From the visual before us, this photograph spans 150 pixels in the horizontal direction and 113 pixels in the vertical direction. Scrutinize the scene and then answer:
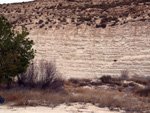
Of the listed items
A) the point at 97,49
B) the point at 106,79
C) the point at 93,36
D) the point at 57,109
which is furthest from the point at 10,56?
the point at 93,36

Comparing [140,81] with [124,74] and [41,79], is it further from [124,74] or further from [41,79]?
[41,79]

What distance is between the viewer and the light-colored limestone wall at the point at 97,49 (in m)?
19.3

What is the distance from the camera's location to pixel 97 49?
826 inches

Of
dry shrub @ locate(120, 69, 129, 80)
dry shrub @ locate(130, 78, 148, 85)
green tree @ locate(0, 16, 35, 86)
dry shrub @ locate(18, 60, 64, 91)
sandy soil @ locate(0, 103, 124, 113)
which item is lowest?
dry shrub @ locate(130, 78, 148, 85)

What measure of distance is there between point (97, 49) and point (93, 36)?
5.93ft

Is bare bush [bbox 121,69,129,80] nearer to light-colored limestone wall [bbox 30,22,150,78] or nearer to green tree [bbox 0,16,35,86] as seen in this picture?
light-colored limestone wall [bbox 30,22,150,78]

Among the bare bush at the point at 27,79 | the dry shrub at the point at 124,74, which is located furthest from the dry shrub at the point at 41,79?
the dry shrub at the point at 124,74

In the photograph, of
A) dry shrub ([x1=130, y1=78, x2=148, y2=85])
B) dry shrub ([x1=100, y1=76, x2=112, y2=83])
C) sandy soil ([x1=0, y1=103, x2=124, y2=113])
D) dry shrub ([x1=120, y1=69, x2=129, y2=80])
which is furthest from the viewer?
dry shrub ([x1=120, y1=69, x2=129, y2=80])

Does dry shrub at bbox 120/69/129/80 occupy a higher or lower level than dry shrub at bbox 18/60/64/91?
lower

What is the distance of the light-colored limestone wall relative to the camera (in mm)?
19328

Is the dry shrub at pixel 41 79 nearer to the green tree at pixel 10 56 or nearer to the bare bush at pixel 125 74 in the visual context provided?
the green tree at pixel 10 56

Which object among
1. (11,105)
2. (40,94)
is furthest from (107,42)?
(11,105)

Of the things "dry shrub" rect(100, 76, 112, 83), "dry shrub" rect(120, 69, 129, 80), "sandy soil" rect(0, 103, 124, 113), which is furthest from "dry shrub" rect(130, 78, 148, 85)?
"sandy soil" rect(0, 103, 124, 113)

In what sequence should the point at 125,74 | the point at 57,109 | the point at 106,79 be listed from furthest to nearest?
the point at 125,74
the point at 106,79
the point at 57,109
